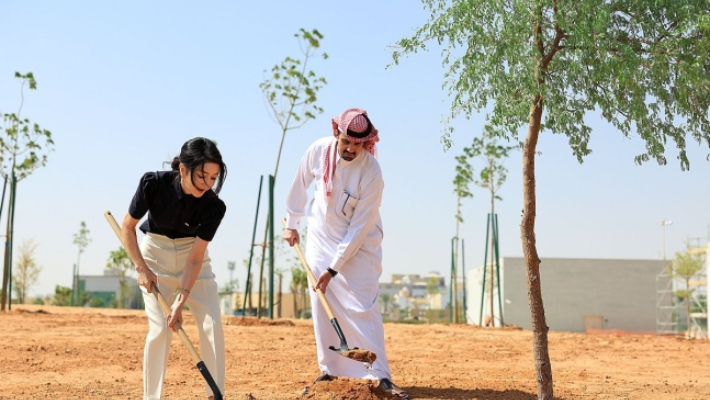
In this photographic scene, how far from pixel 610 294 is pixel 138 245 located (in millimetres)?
43262

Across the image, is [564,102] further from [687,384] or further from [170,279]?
[687,384]

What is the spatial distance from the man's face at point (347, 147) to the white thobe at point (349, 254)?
0.36 feet

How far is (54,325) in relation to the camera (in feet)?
43.4

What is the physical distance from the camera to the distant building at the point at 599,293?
4484 cm

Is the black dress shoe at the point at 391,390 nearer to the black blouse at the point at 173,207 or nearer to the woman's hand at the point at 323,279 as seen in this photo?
the woman's hand at the point at 323,279

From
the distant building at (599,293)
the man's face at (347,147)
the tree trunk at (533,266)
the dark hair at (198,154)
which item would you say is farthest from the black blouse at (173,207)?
the distant building at (599,293)

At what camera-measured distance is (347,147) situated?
5.89 meters

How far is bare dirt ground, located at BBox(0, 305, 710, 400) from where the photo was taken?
6.58 metres

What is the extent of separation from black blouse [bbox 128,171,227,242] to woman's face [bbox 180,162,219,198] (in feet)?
0.19

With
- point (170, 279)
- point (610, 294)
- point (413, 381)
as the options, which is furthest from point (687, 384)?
point (610, 294)

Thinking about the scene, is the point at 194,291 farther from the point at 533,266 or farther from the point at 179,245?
the point at 533,266

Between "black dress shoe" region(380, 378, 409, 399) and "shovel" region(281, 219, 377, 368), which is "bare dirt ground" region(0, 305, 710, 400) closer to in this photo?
"black dress shoe" region(380, 378, 409, 399)

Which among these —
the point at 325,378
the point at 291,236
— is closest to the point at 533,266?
the point at 325,378

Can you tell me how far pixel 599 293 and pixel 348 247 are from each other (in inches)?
1638
